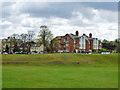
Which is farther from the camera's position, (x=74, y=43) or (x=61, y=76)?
(x=74, y=43)

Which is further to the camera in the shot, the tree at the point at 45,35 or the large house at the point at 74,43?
the large house at the point at 74,43

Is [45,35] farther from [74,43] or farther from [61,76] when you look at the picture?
[61,76]

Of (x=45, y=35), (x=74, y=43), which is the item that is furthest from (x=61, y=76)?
(x=74, y=43)

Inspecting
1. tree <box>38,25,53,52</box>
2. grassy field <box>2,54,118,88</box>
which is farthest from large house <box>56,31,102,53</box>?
grassy field <box>2,54,118,88</box>

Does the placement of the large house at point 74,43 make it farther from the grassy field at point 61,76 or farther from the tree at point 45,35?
the grassy field at point 61,76

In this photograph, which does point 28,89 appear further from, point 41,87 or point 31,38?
point 31,38

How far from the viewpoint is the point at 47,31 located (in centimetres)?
7875

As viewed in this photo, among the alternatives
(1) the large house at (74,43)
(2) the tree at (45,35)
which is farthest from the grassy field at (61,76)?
(1) the large house at (74,43)

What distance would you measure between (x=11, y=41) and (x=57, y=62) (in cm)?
5924

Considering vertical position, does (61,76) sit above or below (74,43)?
below

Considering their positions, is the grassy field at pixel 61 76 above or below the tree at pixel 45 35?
below

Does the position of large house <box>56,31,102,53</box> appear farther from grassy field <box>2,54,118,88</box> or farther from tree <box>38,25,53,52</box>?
grassy field <box>2,54,118,88</box>

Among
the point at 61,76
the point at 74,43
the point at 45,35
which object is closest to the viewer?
the point at 61,76

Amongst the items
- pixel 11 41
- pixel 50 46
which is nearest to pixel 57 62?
pixel 50 46
